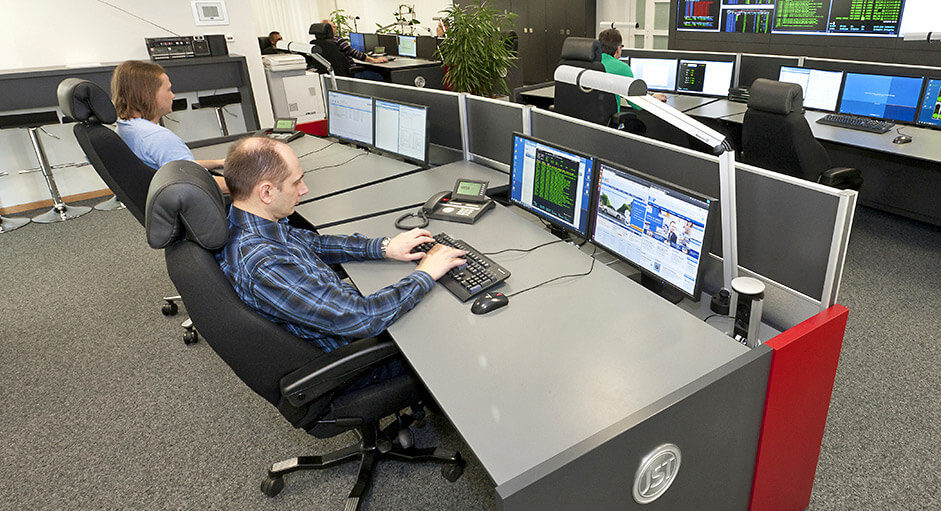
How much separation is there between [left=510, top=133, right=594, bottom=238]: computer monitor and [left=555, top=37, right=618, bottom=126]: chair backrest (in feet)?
5.76

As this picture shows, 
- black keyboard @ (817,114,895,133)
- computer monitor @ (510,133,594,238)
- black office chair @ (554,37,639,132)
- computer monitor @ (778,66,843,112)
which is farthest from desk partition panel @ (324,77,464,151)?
black keyboard @ (817,114,895,133)

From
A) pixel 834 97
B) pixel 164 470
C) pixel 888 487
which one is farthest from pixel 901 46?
pixel 164 470

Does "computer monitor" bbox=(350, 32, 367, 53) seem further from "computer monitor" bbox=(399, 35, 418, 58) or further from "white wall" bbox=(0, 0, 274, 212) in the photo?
"white wall" bbox=(0, 0, 274, 212)

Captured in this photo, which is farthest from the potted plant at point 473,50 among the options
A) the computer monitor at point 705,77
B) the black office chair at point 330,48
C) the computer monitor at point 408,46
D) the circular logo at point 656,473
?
the circular logo at point 656,473

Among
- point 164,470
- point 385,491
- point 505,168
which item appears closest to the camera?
point 385,491

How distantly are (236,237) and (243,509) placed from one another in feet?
3.25

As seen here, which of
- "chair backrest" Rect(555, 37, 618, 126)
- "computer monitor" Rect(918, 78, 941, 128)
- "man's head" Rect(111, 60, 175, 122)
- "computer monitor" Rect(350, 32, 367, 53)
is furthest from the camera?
"computer monitor" Rect(350, 32, 367, 53)

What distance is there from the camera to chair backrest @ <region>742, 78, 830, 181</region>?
2713 mm

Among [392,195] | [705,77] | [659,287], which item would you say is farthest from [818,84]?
[392,195]

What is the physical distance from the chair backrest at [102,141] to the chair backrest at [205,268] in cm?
125

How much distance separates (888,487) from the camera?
70.9 inches

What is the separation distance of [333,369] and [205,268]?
16.0 inches

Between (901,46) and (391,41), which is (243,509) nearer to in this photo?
(901,46)

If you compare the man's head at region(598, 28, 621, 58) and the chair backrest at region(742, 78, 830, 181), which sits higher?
the man's head at region(598, 28, 621, 58)
